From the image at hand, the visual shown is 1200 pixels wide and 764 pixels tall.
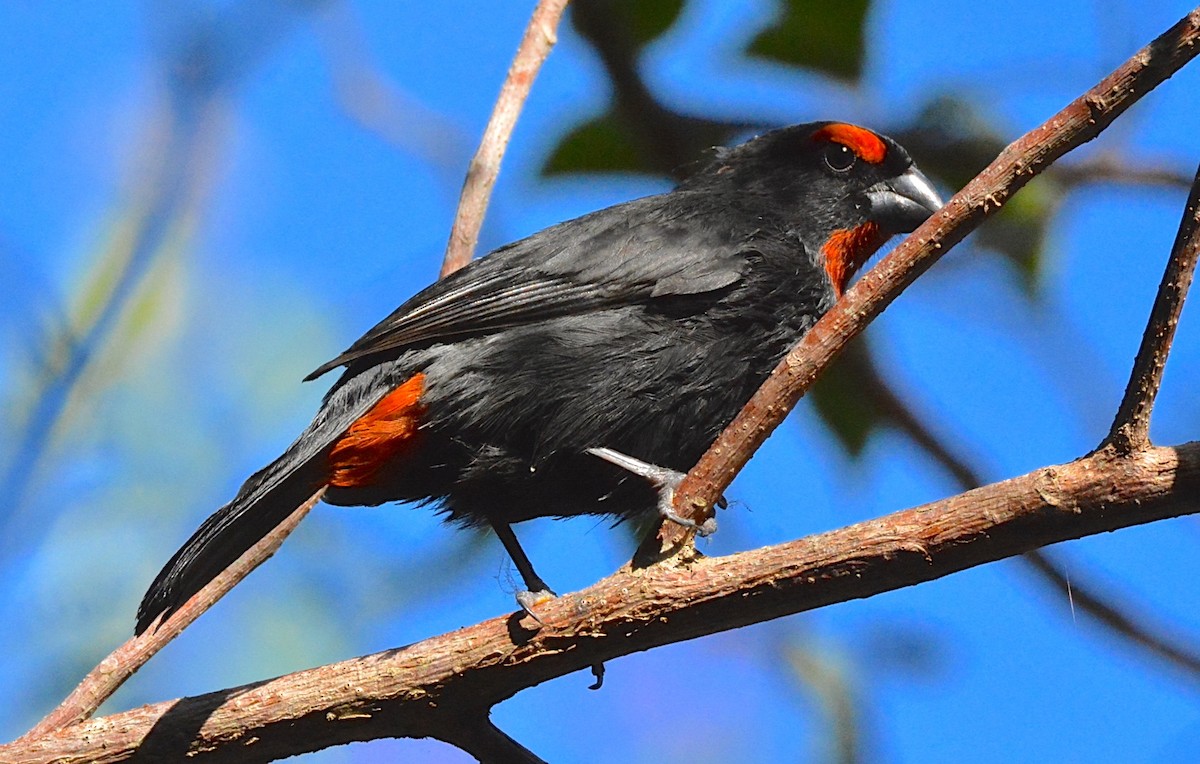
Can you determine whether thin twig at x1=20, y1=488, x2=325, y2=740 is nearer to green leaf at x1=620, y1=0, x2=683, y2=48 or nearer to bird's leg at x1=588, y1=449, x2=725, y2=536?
bird's leg at x1=588, y1=449, x2=725, y2=536

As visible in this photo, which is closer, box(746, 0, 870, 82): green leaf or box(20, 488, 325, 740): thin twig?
box(20, 488, 325, 740): thin twig

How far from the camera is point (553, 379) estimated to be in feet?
13.0

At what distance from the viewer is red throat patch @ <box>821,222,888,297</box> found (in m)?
4.50

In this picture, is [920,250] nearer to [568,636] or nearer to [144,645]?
[568,636]

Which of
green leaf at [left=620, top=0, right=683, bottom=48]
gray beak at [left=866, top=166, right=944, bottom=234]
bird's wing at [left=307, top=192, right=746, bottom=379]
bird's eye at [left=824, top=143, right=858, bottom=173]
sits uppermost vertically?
green leaf at [left=620, top=0, right=683, bottom=48]

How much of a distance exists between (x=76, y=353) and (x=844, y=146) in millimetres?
2795

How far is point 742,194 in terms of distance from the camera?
15.7 feet

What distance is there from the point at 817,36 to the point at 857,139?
1.59 ft

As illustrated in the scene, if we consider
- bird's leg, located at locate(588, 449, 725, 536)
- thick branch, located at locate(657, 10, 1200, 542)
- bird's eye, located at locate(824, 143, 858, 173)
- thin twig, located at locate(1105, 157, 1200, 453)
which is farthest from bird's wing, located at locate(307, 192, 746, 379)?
thin twig, located at locate(1105, 157, 1200, 453)

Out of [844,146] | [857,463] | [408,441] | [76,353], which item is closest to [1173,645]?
[857,463]

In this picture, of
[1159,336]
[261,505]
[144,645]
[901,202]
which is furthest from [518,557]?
[1159,336]

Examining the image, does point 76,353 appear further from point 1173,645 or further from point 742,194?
point 1173,645

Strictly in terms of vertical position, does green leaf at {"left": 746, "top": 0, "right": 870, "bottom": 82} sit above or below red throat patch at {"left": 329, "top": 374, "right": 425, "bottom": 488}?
above

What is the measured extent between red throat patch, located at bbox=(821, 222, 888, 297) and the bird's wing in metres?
0.38
